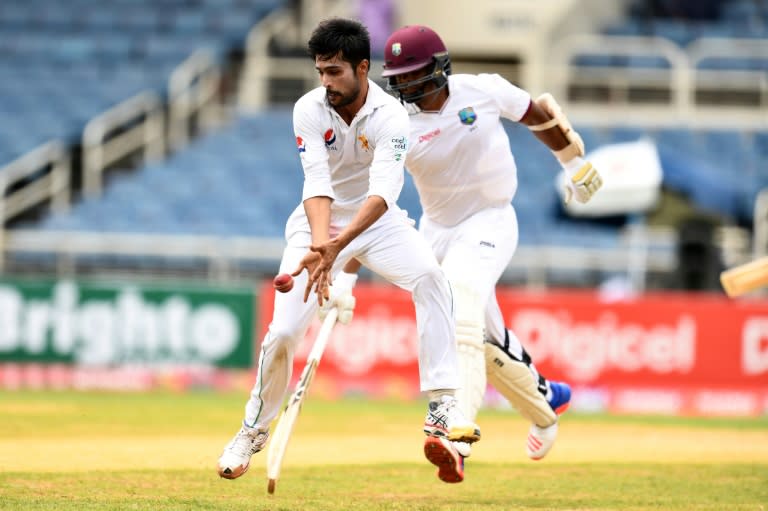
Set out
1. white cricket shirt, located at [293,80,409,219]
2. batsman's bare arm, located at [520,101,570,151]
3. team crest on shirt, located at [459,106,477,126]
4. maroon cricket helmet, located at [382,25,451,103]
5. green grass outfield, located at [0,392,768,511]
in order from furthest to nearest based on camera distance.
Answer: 1. batsman's bare arm, located at [520,101,570,151]
2. team crest on shirt, located at [459,106,477,126]
3. maroon cricket helmet, located at [382,25,451,103]
4. green grass outfield, located at [0,392,768,511]
5. white cricket shirt, located at [293,80,409,219]

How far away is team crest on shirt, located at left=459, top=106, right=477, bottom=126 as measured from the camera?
7824mm

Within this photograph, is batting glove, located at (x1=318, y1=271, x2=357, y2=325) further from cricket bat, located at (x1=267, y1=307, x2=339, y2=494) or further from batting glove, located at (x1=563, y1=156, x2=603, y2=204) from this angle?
batting glove, located at (x1=563, y1=156, x2=603, y2=204)

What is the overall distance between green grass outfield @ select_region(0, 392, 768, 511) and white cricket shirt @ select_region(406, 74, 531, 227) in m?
1.72

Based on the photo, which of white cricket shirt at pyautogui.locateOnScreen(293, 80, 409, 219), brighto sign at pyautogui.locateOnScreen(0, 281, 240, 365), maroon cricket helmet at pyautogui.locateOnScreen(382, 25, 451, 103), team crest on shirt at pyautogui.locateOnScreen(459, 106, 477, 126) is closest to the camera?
white cricket shirt at pyautogui.locateOnScreen(293, 80, 409, 219)

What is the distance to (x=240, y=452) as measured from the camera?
6965mm

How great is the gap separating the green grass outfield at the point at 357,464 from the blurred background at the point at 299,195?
5.51 ft

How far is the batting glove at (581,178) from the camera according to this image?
8320 mm

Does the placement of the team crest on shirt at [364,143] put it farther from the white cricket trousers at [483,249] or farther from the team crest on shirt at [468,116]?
the white cricket trousers at [483,249]

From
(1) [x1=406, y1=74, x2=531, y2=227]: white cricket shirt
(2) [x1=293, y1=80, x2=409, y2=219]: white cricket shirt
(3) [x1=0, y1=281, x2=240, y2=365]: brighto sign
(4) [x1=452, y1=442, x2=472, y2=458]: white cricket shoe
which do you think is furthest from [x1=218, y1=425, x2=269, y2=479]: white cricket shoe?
(3) [x1=0, y1=281, x2=240, y2=365]: brighto sign

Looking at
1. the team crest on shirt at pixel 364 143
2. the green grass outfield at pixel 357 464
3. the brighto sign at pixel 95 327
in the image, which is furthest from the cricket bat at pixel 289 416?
the brighto sign at pixel 95 327

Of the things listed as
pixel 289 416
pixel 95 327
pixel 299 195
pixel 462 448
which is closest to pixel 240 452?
pixel 289 416

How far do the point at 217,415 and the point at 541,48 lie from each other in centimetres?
1189

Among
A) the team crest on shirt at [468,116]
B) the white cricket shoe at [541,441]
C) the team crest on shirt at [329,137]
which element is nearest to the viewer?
the team crest on shirt at [329,137]

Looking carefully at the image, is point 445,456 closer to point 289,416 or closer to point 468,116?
point 289,416
